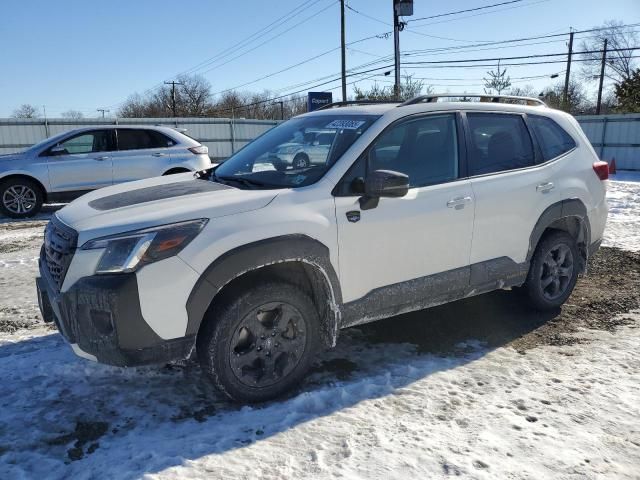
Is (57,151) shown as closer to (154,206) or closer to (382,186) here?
(154,206)

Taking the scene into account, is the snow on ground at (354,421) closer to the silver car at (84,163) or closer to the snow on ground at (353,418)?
the snow on ground at (353,418)

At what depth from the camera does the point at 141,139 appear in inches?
416

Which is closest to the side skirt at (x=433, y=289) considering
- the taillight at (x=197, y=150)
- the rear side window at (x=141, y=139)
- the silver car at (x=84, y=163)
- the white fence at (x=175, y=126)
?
the silver car at (x=84, y=163)

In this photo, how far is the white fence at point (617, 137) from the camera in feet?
65.1

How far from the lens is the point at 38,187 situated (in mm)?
10023

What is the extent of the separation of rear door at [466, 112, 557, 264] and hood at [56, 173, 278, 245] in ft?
5.51

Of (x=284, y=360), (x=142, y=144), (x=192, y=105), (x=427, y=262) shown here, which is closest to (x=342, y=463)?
(x=284, y=360)

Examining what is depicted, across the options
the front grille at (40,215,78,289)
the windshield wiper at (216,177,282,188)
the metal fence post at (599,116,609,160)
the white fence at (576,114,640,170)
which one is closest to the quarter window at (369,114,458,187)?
the windshield wiper at (216,177,282,188)

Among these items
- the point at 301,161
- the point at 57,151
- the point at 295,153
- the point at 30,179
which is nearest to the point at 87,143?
the point at 57,151

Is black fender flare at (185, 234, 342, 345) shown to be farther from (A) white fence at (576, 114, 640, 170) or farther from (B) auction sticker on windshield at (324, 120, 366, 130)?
(A) white fence at (576, 114, 640, 170)

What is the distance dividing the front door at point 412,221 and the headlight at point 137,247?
1.02 metres

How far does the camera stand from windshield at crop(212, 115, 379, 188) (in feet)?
11.8

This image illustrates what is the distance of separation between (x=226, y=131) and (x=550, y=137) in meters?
18.7

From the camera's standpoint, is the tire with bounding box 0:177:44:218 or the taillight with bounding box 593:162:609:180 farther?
the tire with bounding box 0:177:44:218
